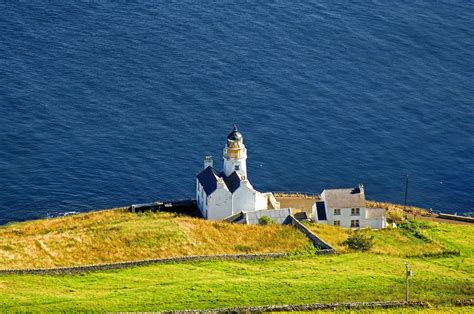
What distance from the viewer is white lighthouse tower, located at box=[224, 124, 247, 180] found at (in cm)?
13338

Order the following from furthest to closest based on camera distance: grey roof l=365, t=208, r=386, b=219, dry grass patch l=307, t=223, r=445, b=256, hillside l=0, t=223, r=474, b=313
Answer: grey roof l=365, t=208, r=386, b=219 < dry grass patch l=307, t=223, r=445, b=256 < hillside l=0, t=223, r=474, b=313

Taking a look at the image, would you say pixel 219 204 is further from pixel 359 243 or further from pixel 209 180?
pixel 359 243

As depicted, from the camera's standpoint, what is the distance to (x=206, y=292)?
102m

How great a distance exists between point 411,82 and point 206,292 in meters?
94.0

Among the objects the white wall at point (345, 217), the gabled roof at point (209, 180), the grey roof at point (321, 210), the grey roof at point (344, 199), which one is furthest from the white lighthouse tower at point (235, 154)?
the white wall at point (345, 217)

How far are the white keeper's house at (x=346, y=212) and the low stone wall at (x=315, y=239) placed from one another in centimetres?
605

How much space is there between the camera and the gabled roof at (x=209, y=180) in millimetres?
132750

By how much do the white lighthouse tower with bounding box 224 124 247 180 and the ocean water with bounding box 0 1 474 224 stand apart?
63.5ft

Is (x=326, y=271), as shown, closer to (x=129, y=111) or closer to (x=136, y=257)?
(x=136, y=257)

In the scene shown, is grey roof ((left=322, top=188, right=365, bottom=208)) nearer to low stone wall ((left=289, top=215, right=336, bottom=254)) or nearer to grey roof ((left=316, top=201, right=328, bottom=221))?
grey roof ((left=316, top=201, right=328, bottom=221))

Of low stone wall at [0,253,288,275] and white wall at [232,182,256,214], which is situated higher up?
white wall at [232,182,256,214]

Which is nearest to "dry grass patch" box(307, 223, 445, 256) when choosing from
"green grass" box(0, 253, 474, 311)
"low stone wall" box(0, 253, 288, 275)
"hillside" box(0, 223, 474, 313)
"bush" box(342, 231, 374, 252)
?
"bush" box(342, 231, 374, 252)

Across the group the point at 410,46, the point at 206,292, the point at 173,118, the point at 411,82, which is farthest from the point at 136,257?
the point at 410,46

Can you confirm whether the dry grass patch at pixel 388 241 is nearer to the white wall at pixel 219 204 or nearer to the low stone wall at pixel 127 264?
the low stone wall at pixel 127 264
